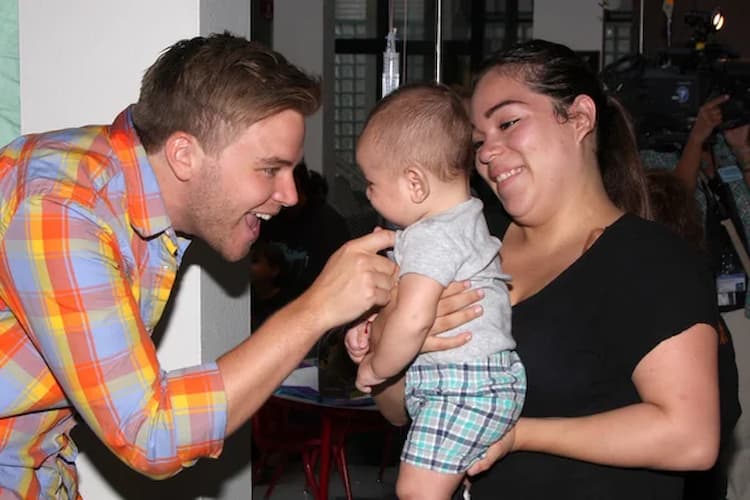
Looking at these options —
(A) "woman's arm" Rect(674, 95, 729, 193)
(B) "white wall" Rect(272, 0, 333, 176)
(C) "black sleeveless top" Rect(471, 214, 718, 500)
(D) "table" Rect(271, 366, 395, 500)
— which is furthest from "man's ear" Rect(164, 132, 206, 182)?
(B) "white wall" Rect(272, 0, 333, 176)

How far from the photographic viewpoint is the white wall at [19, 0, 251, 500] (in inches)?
98.8

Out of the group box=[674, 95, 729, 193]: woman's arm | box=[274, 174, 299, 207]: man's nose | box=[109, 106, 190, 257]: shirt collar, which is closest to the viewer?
box=[109, 106, 190, 257]: shirt collar

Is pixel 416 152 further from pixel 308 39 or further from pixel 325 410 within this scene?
pixel 308 39

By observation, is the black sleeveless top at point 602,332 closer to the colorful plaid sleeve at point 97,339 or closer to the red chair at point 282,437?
the colorful plaid sleeve at point 97,339

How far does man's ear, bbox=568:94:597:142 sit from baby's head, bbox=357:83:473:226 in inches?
8.9

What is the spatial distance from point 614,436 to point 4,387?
1.02 m

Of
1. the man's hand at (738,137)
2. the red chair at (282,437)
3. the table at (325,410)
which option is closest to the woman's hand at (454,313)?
the table at (325,410)

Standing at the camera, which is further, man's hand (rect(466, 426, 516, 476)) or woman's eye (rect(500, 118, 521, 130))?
woman's eye (rect(500, 118, 521, 130))

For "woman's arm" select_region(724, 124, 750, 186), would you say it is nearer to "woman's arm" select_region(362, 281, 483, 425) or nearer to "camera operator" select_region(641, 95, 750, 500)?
"camera operator" select_region(641, 95, 750, 500)

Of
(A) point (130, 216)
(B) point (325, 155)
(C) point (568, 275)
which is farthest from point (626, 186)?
(B) point (325, 155)

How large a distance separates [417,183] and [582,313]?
0.37m

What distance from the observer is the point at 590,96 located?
77.5 inches

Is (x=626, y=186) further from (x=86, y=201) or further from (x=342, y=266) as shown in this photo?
(x=86, y=201)

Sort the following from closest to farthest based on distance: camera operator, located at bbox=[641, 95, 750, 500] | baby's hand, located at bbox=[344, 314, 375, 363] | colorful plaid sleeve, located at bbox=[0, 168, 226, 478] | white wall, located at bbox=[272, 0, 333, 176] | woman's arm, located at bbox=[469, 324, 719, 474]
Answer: colorful plaid sleeve, located at bbox=[0, 168, 226, 478]
woman's arm, located at bbox=[469, 324, 719, 474]
baby's hand, located at bbox=[344, 314, 375, 363]
camera operator, located at bbox=[641, 95, 750, 500]
white wall, located at bbox=[272, 0, 333, 176]
